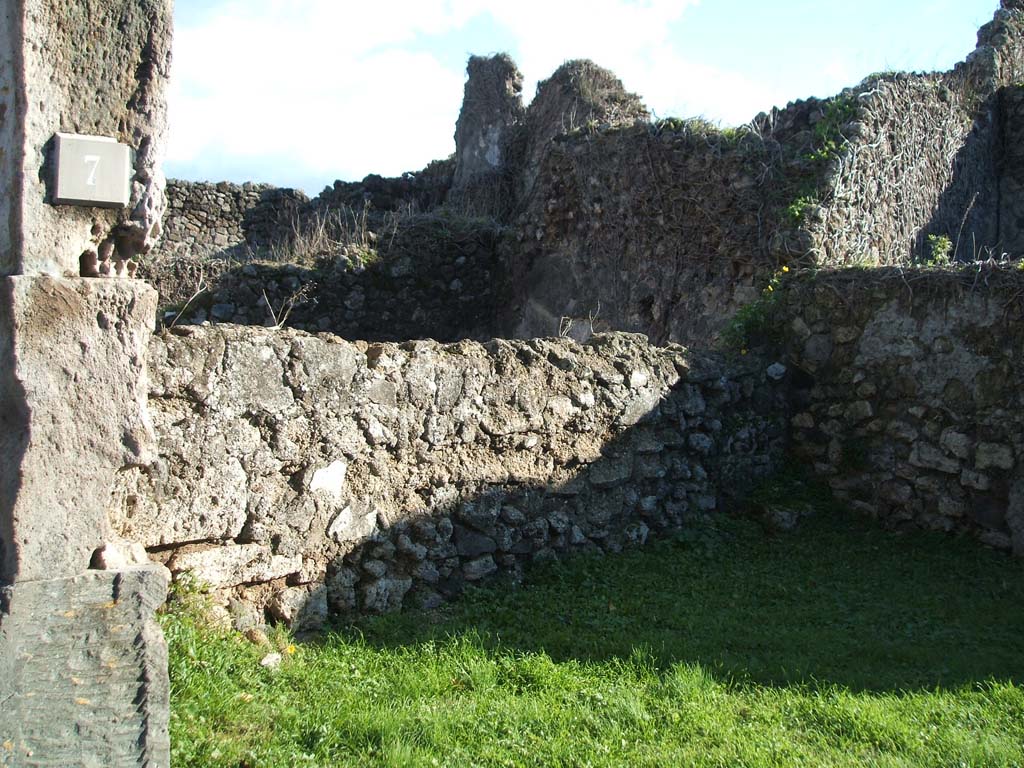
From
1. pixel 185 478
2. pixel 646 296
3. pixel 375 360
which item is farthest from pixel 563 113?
pixel 185 478

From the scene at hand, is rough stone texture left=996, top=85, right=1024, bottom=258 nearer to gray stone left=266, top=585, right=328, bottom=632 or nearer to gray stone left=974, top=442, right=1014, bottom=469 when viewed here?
gray stone left=974, top=442, right=1014, bottom=469

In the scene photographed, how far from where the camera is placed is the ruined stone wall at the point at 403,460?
13.4 ft

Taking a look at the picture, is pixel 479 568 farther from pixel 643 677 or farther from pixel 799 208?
pixel 799 208

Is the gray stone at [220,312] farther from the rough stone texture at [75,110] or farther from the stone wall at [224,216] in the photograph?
the rough stone texture at [75,110]

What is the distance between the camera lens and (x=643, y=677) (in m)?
4.17

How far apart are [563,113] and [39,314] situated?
12107 millimetres

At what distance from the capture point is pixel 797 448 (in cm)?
710

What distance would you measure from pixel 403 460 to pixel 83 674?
2.13m

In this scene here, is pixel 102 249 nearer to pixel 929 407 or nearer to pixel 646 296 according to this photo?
pixel 929 407

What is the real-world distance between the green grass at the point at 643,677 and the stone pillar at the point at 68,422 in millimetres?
417

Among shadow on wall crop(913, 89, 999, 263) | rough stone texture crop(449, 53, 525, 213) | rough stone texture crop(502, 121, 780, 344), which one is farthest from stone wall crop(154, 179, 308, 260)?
shadow on wall crop(913, 89, 999, 263)

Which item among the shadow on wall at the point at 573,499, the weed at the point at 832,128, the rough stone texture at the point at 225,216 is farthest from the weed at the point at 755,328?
the rough stone texture at the point at 225,216

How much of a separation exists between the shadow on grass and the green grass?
1cm

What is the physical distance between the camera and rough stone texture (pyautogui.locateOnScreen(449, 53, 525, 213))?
15.4 m
